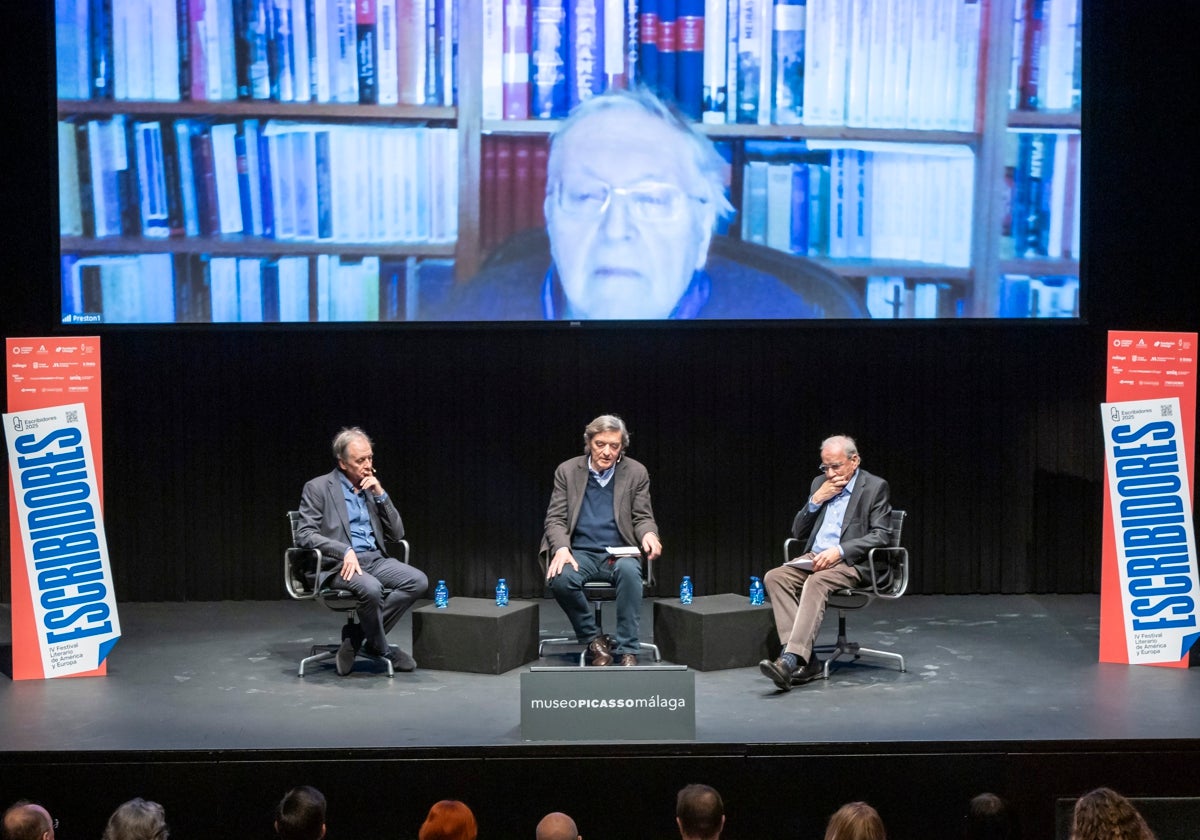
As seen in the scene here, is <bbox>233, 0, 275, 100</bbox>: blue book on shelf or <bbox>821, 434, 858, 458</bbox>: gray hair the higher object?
<bbox>233, 0, 275, 100</bbox>: blue book on shelf

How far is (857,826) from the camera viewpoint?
3008 millimetres

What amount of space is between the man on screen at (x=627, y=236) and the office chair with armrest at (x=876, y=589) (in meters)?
1.64

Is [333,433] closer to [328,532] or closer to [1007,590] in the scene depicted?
[328,532]

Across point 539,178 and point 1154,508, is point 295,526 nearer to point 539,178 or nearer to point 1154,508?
point 539,178

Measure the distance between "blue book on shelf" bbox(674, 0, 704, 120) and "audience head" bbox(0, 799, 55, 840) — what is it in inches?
189

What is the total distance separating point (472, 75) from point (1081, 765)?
4.25 meters

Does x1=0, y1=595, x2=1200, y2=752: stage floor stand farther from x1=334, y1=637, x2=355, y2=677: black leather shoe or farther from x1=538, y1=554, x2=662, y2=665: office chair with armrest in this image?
x1=538, y1=554, x2=662, y2=665: office chair with armrest

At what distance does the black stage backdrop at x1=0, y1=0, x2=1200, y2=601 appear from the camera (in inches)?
287

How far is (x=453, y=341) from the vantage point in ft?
23.9

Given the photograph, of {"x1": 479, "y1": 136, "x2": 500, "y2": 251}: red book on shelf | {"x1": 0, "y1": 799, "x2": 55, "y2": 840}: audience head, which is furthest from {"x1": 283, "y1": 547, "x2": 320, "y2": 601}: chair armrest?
{"x1": 0, "y1": 799, "x2": 55, "y2": 840}: audience head

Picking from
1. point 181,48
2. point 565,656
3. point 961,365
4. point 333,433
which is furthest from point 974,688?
point 181,48

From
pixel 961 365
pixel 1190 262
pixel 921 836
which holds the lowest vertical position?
pixel 921 836

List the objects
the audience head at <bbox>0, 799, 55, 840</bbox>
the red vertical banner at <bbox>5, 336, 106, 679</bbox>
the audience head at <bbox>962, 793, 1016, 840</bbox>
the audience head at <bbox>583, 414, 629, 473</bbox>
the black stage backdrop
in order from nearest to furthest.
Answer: the audience head at <bbox>0, 799, 55, 840</bbox> → the audience head at <bbox>962, 793, 1016, 840</bbox> → the red vertical banner at <bbox>5, 336, 106, 679</bbox> → the audience head at <bbox>583, 414, 629, 473</bbox> → the black stage backdrop

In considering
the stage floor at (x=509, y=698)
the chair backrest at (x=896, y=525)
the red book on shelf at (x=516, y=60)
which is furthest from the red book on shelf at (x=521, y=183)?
the chair backrest at (x=896, y=525)
